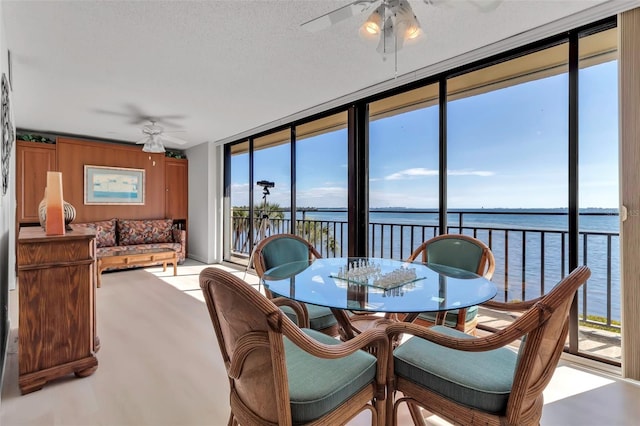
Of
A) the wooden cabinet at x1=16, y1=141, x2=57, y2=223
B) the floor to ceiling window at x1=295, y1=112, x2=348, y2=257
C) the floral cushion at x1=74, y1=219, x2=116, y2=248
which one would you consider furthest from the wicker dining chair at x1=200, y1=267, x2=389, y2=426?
the wooden cabinet at x1=16, y1=141, x2=57, y2=223

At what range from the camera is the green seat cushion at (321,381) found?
103 centimetres

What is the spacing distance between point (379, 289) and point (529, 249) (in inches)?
90.5

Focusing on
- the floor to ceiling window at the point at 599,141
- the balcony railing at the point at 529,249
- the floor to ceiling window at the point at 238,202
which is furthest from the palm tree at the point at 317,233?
the floor to ceiling window at the point at 599,141

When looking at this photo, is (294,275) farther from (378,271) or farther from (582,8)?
(582,8)

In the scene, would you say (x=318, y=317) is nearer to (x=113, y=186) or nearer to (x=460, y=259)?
(x=460, y=259)

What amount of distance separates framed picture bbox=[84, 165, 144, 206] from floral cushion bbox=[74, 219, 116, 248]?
1.63 feet

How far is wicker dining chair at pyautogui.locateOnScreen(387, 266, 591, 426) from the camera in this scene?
3.27 ft

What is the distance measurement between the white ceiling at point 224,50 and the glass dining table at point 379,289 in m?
1.48

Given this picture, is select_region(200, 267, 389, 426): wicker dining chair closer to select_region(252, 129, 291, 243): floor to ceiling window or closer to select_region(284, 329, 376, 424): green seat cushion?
select_region(284, 329, 376, 424): green seat cushion

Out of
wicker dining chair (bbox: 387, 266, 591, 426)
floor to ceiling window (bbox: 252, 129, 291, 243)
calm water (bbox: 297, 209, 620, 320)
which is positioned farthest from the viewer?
floor to ceiling window (bbox: 252, 129, 291, 243)

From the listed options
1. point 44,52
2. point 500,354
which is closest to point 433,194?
point 500,354

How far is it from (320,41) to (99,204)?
17.7 feet

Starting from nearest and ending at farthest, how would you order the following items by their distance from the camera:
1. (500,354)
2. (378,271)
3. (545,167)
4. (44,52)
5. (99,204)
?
1. (500,354)
2. (378,271)
3. (44,52)
4. (545,167)
5. (99,204)

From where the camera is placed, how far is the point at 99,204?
5.69 m
